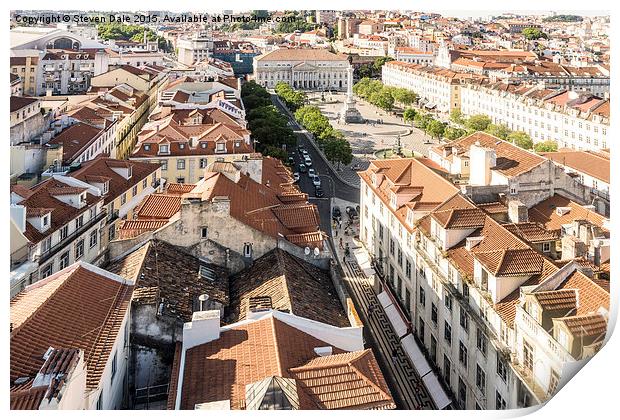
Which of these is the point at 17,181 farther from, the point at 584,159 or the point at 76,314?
the point at 584,159

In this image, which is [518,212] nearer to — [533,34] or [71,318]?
[71,318]

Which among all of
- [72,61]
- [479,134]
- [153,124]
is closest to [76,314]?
[479,134]

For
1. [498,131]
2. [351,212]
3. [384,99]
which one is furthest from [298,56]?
[351,212]

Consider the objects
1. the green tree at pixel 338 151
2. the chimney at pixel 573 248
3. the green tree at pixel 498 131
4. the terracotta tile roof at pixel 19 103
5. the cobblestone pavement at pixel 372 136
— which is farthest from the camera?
the green tree at pixel 498 131

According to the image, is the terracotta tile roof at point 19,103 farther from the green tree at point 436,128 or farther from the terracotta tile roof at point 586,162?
the green tree at point 436,128

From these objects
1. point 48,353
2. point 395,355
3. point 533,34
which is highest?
point 533,34

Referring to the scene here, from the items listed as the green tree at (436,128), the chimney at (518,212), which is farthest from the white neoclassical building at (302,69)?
the chimney at (518,212)
